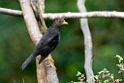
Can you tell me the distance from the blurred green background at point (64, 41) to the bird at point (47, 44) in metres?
3.33

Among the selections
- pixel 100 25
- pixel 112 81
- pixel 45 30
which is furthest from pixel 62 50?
pixel 112 81

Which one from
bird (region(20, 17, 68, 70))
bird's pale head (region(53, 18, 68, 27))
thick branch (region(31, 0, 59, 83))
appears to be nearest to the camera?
thick branch (region(31, 0, 59, 83))

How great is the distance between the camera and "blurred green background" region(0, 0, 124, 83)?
305 inches

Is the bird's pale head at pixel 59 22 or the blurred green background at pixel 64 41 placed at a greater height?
the blurred green background at pixel 64 41

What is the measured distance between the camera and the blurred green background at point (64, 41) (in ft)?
25.4

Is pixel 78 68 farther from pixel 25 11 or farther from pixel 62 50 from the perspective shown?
pixel 25 11

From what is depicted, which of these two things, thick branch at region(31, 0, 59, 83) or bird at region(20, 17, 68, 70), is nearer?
thick branch at region(31, 0, 59, 83)

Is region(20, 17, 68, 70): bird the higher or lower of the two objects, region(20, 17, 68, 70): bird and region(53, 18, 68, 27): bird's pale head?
the lower

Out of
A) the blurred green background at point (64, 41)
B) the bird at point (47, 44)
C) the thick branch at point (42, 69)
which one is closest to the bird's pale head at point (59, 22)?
the bird at point (47, 44)

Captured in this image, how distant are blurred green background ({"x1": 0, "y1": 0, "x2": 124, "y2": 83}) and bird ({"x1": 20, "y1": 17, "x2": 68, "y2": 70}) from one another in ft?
10.9

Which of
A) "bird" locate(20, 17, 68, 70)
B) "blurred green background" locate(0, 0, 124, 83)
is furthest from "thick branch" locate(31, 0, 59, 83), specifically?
"blurred green background" locate(0, 0, 124, 83)

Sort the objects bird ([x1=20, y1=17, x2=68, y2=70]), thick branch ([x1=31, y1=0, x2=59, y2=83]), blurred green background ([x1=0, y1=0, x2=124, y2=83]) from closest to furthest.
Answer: thick branch ([x1=31, y1=0, x2=59, y2=83]) → bird ([x1=20, y1=17, x2=68, y2=70]) → blurred green background ([x1=0, y1=0, x2=124, y2=83])

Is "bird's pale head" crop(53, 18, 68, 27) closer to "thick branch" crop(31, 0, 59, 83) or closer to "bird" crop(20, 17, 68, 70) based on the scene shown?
"bird" crop(20, 17, 68, 70)

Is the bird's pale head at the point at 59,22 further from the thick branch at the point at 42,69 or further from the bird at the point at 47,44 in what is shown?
the thick branch at the point at 42,69
